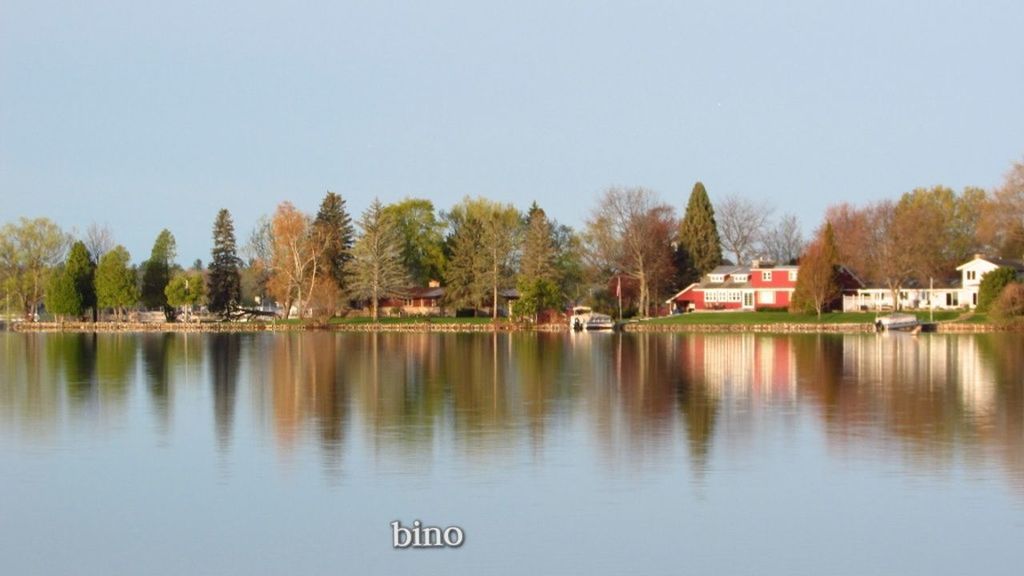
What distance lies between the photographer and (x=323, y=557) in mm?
13523

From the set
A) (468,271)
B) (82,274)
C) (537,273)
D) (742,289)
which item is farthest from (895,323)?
(82,274)

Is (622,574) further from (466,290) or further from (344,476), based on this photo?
(466,290)

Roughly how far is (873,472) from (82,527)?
1103 cm

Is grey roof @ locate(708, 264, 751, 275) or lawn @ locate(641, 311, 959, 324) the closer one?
lawn @ locate(641, 311, 959, 324)

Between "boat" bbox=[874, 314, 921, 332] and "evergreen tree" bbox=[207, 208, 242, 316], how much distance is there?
50.6 metres

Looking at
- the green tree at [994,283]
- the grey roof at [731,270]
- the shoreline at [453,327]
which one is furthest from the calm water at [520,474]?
the grey roof at [731,270]

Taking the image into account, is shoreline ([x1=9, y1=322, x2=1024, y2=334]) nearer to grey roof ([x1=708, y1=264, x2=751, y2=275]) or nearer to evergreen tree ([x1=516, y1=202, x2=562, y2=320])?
evergreen tree ([x1=516, y1=202, x2=562, y2=320])

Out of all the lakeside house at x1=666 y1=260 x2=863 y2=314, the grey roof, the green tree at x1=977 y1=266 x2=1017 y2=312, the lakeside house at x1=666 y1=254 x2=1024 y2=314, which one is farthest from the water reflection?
the grey roof

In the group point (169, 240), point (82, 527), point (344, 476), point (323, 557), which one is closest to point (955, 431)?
point (344, 476)

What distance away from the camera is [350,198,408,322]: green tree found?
311 feet

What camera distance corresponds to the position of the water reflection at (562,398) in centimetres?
2098

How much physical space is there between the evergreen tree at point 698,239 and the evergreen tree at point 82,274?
157 feet

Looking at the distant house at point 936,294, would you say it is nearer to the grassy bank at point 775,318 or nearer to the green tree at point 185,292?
the grassy bank at point 775,318

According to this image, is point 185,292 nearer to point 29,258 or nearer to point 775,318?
point 29,258
